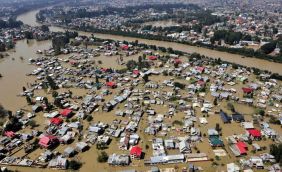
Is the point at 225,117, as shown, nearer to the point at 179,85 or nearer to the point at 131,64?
the point at 179,85

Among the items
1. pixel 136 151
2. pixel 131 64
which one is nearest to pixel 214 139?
pixel 136 151

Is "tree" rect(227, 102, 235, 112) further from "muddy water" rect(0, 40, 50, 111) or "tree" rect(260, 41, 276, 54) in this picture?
"muddy water" rect(0, 40, 50, 111)

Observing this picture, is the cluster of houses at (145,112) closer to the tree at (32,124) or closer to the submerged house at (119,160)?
the submerged house at (119,160)

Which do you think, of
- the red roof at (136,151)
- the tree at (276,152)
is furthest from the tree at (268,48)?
the red roof at (136,151)

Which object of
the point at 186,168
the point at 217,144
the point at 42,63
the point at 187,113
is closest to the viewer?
the point at 186,168

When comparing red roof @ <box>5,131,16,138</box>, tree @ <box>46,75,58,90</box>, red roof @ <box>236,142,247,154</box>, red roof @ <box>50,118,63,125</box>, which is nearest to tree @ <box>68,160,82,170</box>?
red roof @ <box>50,118,63,125</box>

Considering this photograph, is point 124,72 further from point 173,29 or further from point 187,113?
point 173,29

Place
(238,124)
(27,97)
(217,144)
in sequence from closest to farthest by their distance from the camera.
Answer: (217,144) → (238,124) → (27,97)

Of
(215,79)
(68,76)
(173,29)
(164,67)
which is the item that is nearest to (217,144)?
(215,79)
